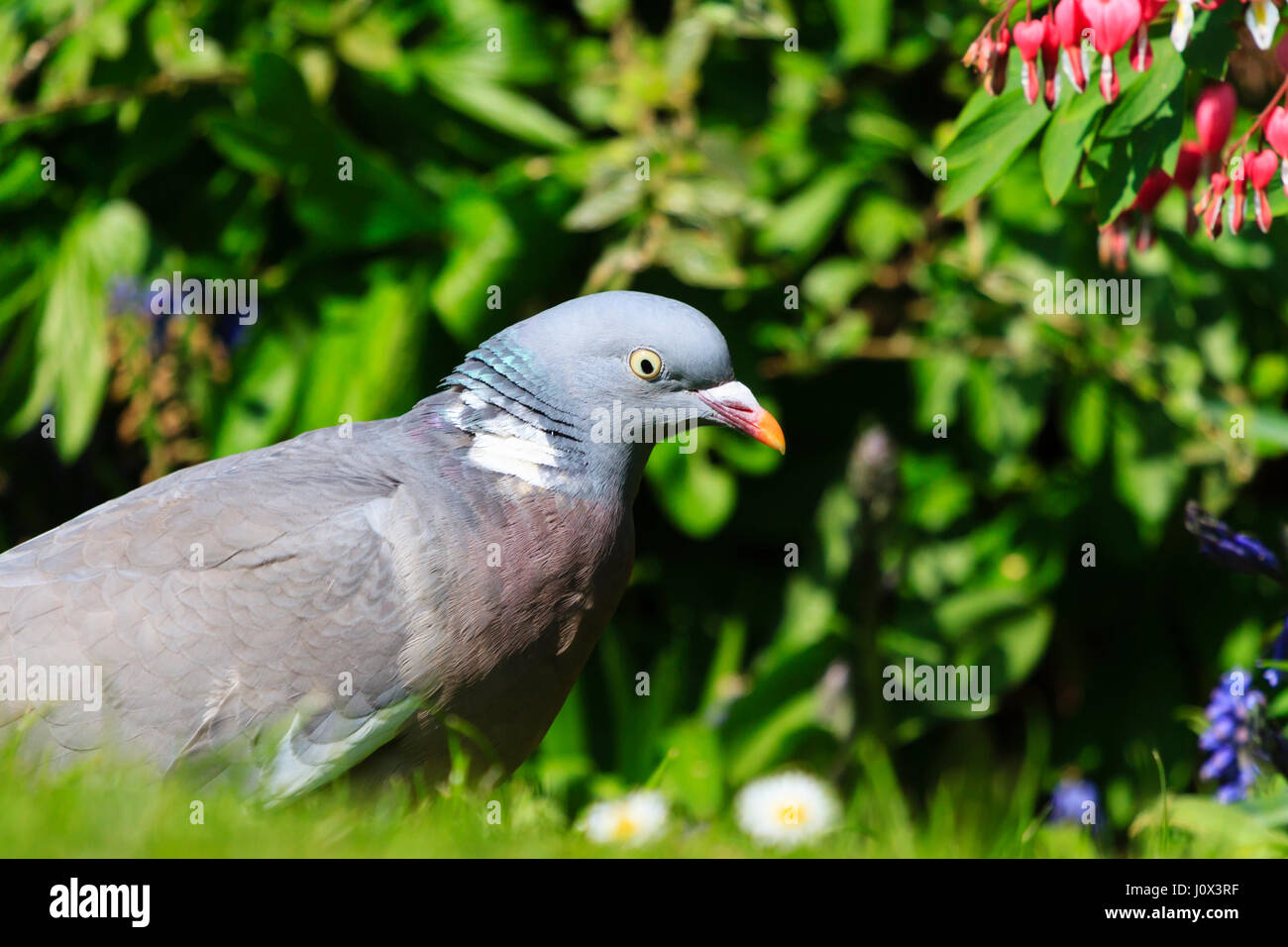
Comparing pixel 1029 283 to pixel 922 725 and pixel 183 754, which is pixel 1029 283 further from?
pixel 183 754

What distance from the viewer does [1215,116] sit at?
279 centimetres

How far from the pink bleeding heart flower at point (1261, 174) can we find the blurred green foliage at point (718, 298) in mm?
1678

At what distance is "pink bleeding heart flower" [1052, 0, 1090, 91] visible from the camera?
2418 mm

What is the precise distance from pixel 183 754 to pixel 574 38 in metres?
3.03

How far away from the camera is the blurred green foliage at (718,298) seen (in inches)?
173

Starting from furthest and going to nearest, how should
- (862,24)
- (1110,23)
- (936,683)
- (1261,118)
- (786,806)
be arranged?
(936,683) → (862,24) → (786,806) → (1261,118) → (1110,23)

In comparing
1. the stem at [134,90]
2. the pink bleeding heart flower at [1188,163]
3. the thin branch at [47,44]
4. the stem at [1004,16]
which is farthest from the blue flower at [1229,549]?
the thin branch at [47,44]

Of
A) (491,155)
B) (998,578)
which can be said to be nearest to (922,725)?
(998,578)

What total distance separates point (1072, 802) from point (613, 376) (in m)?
2.32

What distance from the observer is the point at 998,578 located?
4840mm

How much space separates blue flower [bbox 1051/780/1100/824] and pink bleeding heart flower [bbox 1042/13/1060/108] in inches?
90.3

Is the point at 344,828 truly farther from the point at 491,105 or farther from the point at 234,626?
the point at 491,105

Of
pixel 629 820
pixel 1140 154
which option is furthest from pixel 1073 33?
pixel 629 820

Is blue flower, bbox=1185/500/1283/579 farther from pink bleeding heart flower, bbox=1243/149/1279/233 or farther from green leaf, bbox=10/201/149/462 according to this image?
green leaf, bbox=10/201/149/462
